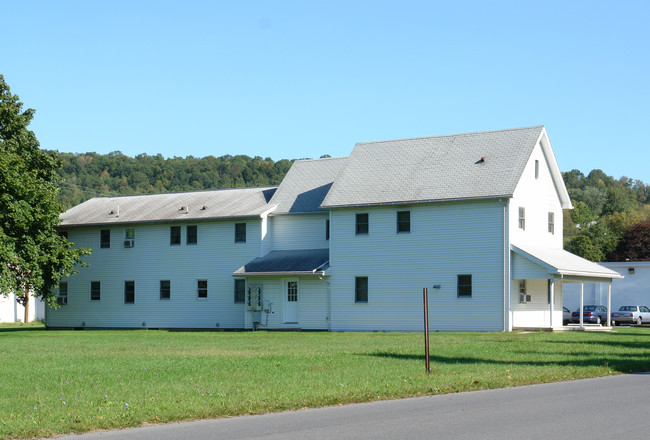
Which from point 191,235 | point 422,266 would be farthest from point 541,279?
point 191,235

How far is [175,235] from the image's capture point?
4428cm

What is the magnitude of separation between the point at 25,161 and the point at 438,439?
3414cm

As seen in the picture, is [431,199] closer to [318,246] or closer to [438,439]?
[318,246]

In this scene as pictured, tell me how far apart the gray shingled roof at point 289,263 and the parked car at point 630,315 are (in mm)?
19013

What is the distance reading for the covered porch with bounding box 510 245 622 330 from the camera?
35375 mm

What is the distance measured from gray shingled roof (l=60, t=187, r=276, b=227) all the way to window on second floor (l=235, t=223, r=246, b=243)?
27.1 inches

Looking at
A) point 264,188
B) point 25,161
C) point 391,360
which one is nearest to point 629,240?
point 264,188

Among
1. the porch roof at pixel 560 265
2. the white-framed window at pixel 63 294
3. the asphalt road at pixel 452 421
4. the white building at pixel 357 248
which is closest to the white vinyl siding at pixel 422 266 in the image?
the white building at pixel 357 248

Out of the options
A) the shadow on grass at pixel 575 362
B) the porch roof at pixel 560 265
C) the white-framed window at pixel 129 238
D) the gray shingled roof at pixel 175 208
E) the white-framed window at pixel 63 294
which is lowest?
the shadow on grass at pixel 575 362

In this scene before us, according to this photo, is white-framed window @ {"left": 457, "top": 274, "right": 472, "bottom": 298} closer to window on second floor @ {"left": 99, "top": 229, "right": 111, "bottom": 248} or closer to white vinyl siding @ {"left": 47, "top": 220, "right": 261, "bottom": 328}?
white vinyl siding @ {"left": 47, "top": 220, "right": 261, "bottom": 328}

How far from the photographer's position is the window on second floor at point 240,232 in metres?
42.7

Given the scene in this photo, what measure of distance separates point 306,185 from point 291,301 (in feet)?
22.1

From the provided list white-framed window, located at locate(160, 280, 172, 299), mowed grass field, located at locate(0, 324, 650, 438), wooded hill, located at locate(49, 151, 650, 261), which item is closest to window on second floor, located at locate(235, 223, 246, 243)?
white-framed window, located at locate(160, 280, 172, 299)

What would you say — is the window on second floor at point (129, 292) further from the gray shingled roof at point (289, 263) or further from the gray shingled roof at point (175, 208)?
the gray shingled roof at point (289, 263)
